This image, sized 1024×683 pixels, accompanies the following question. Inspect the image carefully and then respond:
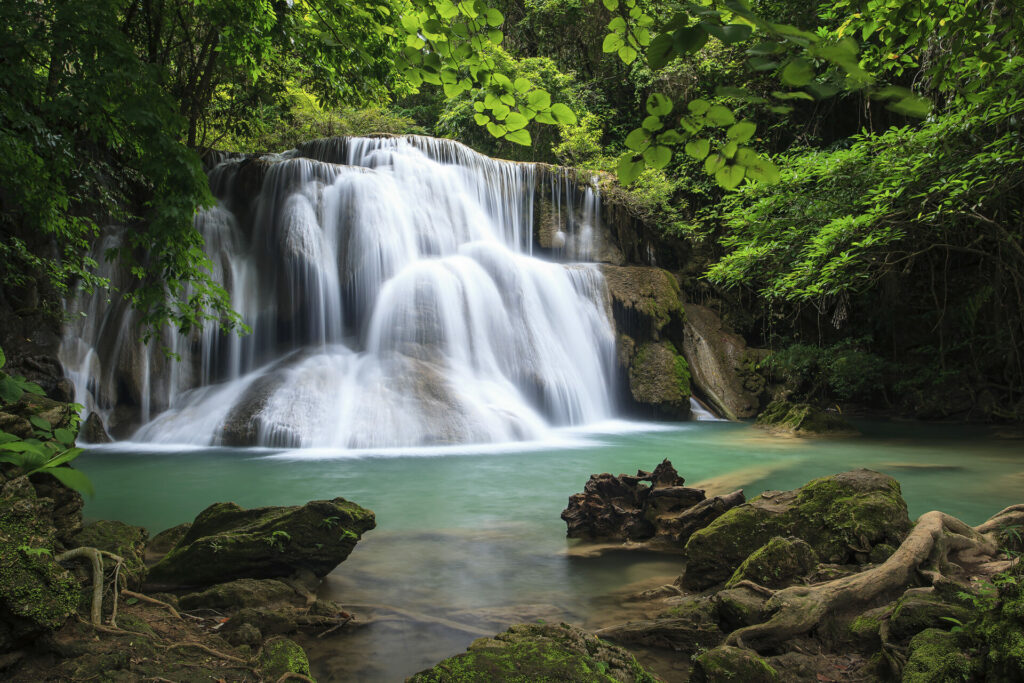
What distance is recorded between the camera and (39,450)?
238 centimetres

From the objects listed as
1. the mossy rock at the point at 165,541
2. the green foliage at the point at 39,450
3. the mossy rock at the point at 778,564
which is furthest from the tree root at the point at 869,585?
the mossy rock at the point at 165,541

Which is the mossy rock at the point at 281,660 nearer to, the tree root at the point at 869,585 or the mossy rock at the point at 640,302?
the tree root at the point at 869,585

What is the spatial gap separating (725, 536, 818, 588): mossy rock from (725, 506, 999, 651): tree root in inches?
6.7

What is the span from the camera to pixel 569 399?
523 inches

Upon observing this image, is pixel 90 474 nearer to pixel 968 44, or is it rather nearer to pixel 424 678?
pixel 424 678

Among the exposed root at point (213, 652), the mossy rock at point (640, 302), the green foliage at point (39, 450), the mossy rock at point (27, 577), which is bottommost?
the exposed root at point (213, 652)

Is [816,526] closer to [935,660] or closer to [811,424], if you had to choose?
[935,660]

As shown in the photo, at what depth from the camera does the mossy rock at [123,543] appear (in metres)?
3.00

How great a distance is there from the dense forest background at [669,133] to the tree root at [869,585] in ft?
7.02

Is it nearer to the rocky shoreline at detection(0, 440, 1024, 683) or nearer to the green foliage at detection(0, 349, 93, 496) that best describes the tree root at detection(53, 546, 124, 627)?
the rocky shoreline at detection(0, 440, 1024, 683)

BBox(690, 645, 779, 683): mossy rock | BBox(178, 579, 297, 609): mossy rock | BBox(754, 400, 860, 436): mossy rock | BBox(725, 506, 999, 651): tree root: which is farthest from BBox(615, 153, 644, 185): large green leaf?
BBox(754, 400, 860, 436): mossy rock

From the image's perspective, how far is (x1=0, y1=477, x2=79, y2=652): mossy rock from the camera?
1.95 metres

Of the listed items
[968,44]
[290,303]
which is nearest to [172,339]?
[290,303]

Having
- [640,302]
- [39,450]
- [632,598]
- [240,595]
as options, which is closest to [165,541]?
[240,595]
